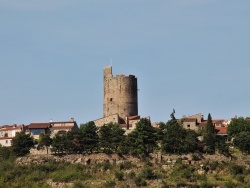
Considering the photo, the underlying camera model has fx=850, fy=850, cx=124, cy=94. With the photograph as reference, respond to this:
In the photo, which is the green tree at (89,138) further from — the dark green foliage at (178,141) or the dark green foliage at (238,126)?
the dark green foliage at (238,126)

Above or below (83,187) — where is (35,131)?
above

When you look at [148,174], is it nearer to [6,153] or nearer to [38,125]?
[6,153]

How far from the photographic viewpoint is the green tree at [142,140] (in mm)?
80312

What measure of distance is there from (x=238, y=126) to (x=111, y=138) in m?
13.1

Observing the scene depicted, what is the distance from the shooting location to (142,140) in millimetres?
80875

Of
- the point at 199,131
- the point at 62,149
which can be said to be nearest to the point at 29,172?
the point at 62,149

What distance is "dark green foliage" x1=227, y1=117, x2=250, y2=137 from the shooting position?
278 ft

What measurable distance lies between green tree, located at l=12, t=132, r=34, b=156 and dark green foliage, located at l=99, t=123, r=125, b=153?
7.16 meters

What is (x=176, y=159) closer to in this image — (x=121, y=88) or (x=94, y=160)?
(x=94, y=160)

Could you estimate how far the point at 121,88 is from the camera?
95.4 m

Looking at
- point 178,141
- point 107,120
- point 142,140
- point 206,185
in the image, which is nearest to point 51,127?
point 107,120

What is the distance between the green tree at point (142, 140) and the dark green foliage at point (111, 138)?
0.98 meters

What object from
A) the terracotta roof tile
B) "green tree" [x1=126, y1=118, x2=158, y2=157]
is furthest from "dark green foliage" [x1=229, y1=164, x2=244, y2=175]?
the terracotta roof tile

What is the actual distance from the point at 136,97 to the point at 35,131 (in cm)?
1260
